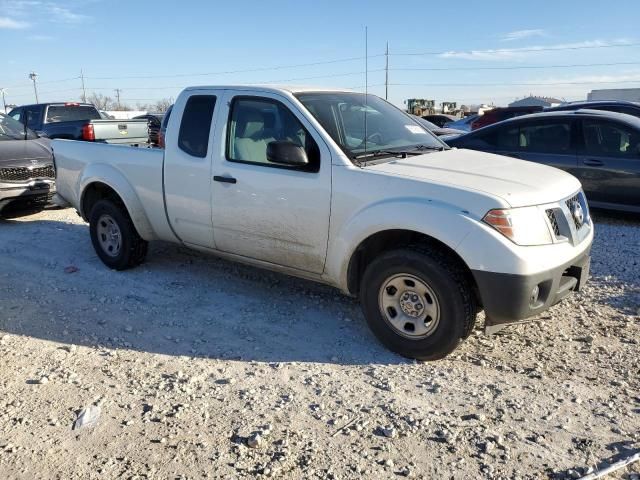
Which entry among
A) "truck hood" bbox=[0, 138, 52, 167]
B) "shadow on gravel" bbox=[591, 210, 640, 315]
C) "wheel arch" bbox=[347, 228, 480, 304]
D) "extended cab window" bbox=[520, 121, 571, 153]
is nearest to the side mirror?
"wheel arch" bbox=[347, 228, 480, 304]

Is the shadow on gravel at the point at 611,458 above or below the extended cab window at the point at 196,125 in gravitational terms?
below

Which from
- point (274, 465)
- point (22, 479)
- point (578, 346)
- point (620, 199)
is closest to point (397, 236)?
point (578, 346)

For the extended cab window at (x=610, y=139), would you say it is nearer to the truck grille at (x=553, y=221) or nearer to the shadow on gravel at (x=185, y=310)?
the truck grille at (x=553, y=221)

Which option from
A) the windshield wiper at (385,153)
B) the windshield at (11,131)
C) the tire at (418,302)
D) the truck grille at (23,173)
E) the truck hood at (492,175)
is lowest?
the tire at (418,302)

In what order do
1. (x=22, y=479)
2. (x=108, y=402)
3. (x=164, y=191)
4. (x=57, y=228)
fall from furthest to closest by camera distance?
(x=57, y=228)
(x=164, y=191)
(x=108, y=402)
(x=22, y=479)

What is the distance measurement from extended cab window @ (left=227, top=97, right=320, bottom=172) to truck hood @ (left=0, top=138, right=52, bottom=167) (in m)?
5.08

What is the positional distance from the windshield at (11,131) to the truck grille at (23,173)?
1.28m

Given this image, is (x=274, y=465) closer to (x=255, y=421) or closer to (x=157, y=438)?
(x=255, y=421)

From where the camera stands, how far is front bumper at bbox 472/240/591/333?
11.1 feet

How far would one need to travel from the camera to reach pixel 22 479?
2.73m

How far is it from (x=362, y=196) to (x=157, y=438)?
2.02 metres

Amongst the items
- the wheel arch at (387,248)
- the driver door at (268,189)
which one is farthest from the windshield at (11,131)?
the wheel arch at (387,248)

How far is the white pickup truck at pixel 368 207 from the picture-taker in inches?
137

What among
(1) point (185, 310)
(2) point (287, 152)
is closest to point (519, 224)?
(2) point (287, 152)
